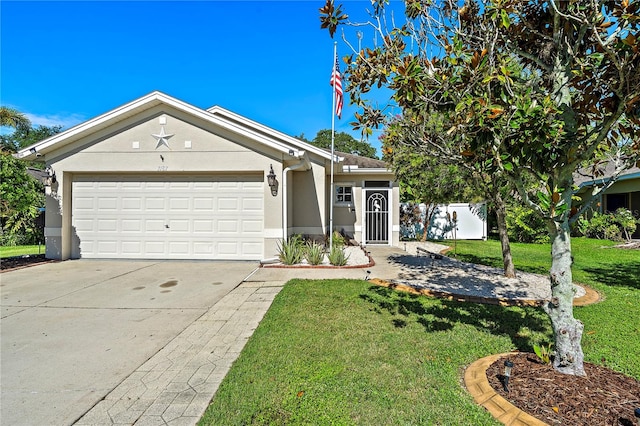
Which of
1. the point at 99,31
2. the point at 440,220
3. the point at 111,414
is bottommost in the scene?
the point at 111,414

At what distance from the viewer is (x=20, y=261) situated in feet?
30.9

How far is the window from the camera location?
13633 millimetres

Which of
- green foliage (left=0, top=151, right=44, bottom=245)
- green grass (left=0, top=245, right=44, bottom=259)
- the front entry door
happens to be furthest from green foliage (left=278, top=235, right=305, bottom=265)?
green grass (left=0, top=245, right=44, bottom=259)

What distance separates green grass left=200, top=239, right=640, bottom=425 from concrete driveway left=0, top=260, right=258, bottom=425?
1.36 meters

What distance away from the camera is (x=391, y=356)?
3.57 m

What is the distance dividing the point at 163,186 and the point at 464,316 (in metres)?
9.05

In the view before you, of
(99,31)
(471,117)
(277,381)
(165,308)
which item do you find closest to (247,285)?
(165,308)

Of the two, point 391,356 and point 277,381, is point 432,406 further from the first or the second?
point 277,381

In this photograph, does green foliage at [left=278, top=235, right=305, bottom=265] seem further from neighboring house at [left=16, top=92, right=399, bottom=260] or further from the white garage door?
the white garage door

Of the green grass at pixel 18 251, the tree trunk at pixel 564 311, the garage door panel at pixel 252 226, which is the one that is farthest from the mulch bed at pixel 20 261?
the tree trunk at pixel 564 311

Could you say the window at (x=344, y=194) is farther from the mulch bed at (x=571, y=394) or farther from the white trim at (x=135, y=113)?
the mulch bed at (x=571, y=394)

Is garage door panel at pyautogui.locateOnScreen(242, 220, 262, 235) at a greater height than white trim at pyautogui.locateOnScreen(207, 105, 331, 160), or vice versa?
white trim at pyautogui.locateOnScreen(207, 105, 331, 160)

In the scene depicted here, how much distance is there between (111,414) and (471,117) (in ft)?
12.9

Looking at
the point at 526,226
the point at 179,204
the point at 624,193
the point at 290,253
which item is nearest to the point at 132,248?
the point at 179,204
